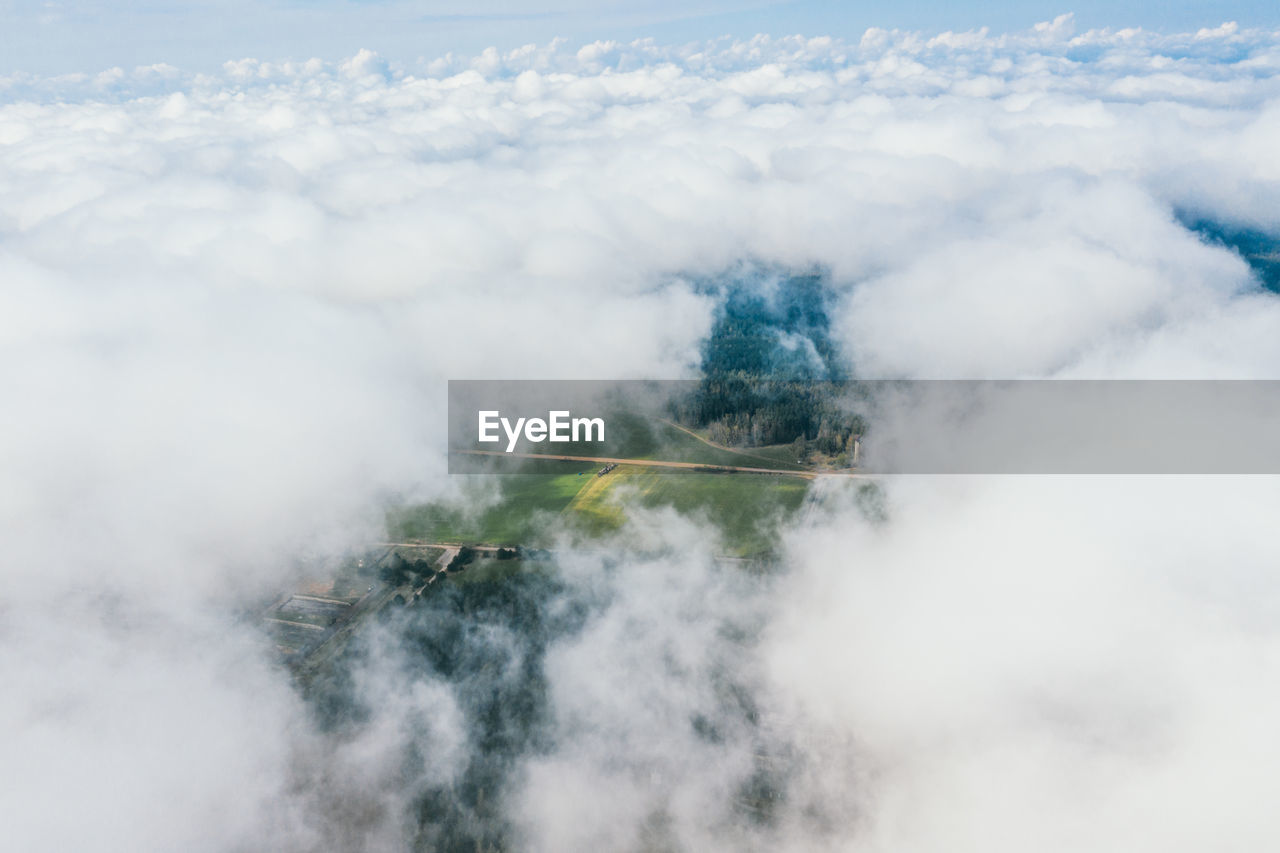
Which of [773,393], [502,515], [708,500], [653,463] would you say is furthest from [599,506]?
[773,393]

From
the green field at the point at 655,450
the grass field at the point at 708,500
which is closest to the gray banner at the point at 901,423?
the green field at the point at 655,450

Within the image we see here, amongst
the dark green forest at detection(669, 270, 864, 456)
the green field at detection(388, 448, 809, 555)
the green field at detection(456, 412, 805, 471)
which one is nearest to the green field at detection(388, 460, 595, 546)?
the green field at detection(388, 448, 809, 555)

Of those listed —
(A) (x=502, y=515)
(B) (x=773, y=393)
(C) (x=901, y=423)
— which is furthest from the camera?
(B) (x=773, y=393)

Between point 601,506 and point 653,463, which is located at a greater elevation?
point 601,506

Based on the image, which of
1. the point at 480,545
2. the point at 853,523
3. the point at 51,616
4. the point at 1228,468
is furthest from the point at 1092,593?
the point at 51,616

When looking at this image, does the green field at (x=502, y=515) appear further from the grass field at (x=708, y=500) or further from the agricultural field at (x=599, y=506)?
the grass field at (x=708, y=500)

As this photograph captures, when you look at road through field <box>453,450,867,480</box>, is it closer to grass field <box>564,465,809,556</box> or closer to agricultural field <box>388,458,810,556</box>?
agricultural field <box>388,458,810,556</box>

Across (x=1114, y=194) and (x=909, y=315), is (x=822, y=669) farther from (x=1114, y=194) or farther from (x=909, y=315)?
(x=1114, y=194)

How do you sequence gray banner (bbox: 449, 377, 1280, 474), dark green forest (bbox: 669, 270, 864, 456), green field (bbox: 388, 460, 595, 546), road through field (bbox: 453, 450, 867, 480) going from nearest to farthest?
1. gray banner (bbox: 449, 377, 1280, 474)
2. green field (bbox: 388, 460, 595, 546)
3. road through field (bbox: 453, 450, 867, 480)
4. dark green forest (bbox: 669, 270, 864, 456)

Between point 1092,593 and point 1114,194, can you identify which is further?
point 1114,194

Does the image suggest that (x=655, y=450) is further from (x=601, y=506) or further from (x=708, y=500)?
(x=601, y=506)

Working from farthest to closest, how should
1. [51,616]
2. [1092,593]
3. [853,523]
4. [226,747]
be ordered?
[853,523]
[51,616]
[226,747]
[1092,593]
